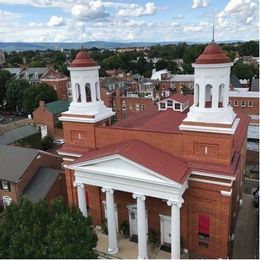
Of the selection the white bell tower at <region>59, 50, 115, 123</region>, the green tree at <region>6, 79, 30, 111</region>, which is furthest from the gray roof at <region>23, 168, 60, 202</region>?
the green tree at <region>6, 79, 30, 111</region>

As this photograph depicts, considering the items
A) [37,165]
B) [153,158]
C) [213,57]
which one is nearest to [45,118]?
[37,165]

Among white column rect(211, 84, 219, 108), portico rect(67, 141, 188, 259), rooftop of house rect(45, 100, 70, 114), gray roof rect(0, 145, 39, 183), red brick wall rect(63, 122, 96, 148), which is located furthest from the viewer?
rooftop of house rect(45, 100, 70, 114)

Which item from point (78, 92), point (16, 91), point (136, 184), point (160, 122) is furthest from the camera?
point (16, 91)

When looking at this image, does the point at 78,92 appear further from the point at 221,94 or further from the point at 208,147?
the point at 208,147

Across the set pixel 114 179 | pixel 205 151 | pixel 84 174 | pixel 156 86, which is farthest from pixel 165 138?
pixel 156 86

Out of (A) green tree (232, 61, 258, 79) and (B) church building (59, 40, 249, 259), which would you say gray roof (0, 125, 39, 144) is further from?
(A) green tree (232, 61, 258, 79)

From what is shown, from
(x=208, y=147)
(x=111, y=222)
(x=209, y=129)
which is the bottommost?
(x=111, y=222)

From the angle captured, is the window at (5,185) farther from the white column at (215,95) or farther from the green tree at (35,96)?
the green tree at (35,96)
